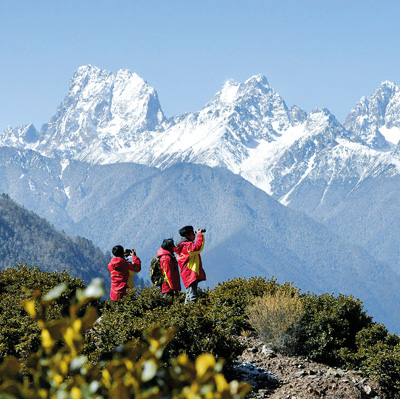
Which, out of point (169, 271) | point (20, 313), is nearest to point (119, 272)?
point (169, 271)

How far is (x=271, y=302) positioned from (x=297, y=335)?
86cm

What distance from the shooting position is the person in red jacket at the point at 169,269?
13.3 m

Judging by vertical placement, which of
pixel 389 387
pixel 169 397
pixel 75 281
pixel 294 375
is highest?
pixel 75 281

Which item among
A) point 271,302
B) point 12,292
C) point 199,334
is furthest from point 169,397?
point 12,292

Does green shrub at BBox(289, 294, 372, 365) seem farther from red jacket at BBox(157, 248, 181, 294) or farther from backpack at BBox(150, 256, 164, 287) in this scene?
backpack at BBox(150, 256, 164, 287)

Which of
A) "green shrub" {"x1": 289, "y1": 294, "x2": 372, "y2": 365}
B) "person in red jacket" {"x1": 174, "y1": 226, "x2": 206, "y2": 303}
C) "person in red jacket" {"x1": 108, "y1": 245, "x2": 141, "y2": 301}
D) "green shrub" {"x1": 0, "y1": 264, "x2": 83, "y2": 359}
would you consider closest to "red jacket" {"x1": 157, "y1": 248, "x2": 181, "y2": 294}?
"person in red jacket" {"x1": 174, "y1": 226, "x2": 206, "y2": 303}

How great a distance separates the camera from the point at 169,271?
1334cm

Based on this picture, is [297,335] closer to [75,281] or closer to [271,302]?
[271,302]

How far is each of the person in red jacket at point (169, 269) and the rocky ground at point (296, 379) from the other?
7.99 ft

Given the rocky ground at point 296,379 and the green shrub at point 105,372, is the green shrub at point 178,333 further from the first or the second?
the green shrub at point 105,372

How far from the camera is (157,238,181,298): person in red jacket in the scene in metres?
13.3

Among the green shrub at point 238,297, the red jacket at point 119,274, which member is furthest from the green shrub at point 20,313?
the green shrub at point 238,297

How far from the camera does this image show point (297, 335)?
476 inches

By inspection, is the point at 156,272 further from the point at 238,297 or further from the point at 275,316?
the point at 275,316
